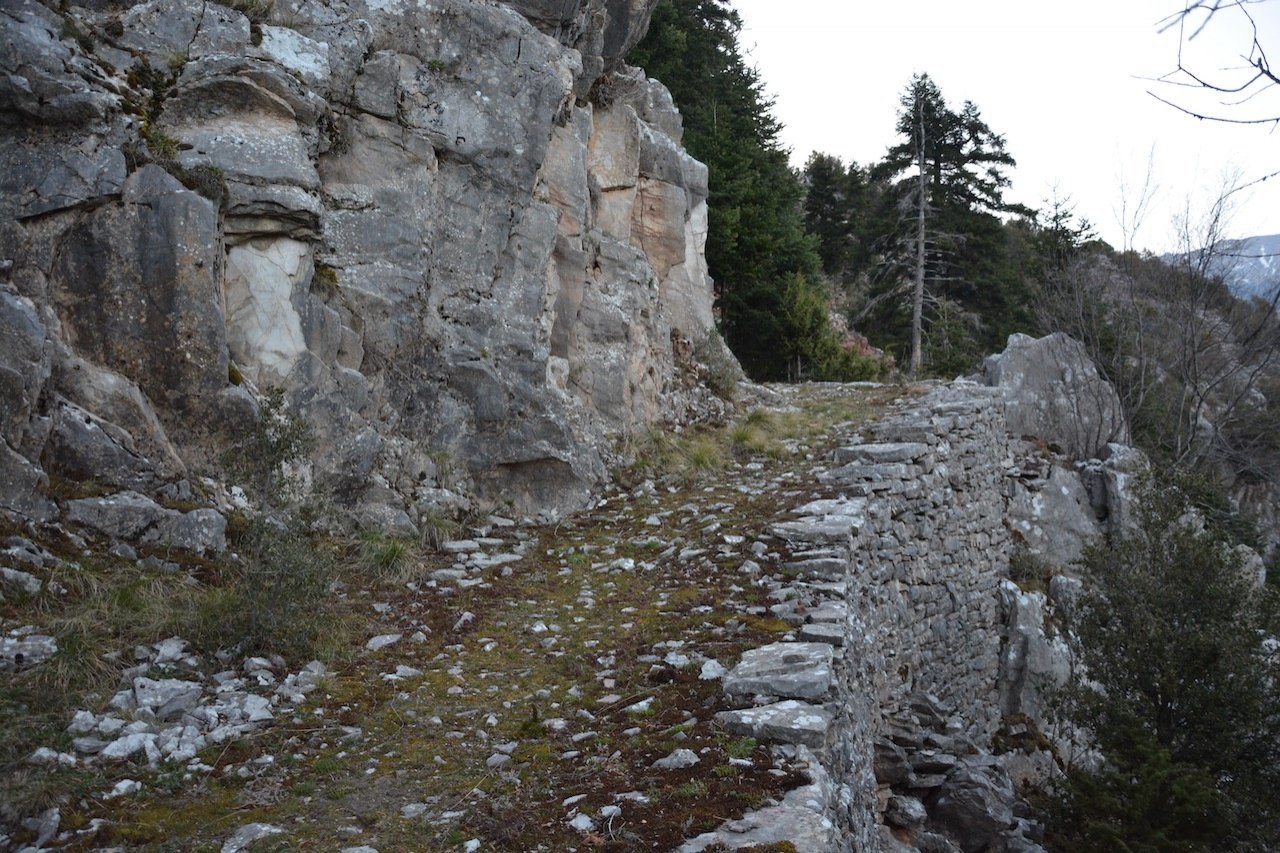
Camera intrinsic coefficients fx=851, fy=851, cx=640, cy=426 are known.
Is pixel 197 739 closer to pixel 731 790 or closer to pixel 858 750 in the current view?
pixel 731 790

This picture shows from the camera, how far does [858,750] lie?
574 cm

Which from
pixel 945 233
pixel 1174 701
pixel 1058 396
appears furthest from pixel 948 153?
pixel 1174 701

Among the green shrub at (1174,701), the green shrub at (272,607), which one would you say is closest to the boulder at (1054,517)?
the green shrub at (1174,701)

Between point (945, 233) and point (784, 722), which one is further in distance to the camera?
point (945, 233)

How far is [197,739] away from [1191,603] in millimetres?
8221

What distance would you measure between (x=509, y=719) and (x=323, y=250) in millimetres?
5405

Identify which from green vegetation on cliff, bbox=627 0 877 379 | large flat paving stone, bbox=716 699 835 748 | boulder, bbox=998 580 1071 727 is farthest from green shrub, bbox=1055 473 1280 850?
green vegetation on cliff, bbox=627 0 877 379

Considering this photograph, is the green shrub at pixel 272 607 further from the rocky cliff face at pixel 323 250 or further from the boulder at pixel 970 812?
the boulder at pixel 970 812

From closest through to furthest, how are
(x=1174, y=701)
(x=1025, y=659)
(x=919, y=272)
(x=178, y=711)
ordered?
(x=178, y=711) → (x=1174, y=701) → (x=1025, y=659) → (x=919, y=272)

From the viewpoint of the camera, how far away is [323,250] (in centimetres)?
845

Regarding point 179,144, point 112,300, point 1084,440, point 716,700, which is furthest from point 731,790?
point 1084,440

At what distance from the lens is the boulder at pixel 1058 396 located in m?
17.1

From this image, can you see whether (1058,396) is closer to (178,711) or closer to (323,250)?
(323,250)

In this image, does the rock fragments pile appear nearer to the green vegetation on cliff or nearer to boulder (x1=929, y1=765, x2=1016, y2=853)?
boulder (x1=929, y1=765, x2=1016, y2=853)
